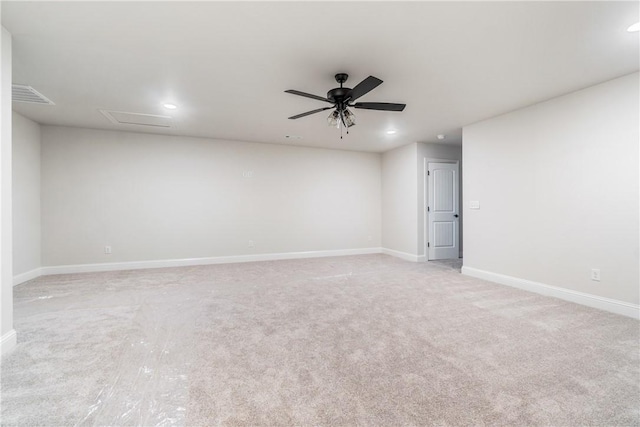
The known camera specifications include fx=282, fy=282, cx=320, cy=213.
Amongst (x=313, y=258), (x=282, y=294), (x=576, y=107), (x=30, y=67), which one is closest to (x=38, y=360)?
(x=282, y=294)

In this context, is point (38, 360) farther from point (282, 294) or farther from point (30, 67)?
point (30, 67)

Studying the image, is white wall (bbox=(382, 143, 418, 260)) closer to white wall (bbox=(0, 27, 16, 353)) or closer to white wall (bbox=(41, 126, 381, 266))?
white wall (bbox=(41, 126, 381, 266))

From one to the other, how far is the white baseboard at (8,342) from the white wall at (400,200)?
584cm

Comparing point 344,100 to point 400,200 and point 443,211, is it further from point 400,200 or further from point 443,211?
point 443,211

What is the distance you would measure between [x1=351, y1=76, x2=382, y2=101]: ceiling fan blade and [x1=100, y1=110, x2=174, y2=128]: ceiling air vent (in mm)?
3151

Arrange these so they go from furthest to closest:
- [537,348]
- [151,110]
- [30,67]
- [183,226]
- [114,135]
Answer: [183,226]
[114,135]
[151,110]
[30,67]
[537,348]

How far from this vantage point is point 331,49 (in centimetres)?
245

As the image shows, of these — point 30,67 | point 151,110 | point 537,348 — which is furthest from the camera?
point 151,110

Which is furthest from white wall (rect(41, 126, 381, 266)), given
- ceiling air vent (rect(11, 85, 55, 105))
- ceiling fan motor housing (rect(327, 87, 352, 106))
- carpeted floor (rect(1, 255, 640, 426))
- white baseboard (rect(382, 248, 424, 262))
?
ceiling fan motor housing (rect(327, 87, 352, 106))

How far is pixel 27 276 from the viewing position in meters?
4.43

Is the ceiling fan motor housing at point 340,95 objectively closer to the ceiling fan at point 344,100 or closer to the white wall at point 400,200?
the ceiling fan at point 344,100

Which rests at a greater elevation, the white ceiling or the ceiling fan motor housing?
the white ceiling

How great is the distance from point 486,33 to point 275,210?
15.7ft

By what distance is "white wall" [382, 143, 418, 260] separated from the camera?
604cm
